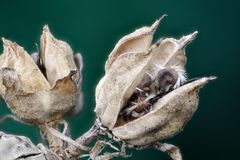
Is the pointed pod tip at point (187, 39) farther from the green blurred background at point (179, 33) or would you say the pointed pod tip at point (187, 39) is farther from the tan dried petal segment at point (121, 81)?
the green blurred background at point (179, 33)

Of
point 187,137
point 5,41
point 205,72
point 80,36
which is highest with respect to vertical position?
point 5,41

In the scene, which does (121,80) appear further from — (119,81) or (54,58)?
(54,58)

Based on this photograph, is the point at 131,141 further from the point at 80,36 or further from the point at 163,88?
the point at 80,36

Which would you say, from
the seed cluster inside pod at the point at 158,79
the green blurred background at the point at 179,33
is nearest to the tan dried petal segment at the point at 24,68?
the seed cluster inside pod at the point at 158,79

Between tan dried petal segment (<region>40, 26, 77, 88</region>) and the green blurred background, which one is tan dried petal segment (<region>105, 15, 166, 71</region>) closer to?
tan dried petal segment (<region>40, 26, 77, 88</region>)

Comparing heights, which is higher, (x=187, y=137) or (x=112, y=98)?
(x=112, y=98)

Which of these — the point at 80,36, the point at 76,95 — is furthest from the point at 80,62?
the point at 80,36
